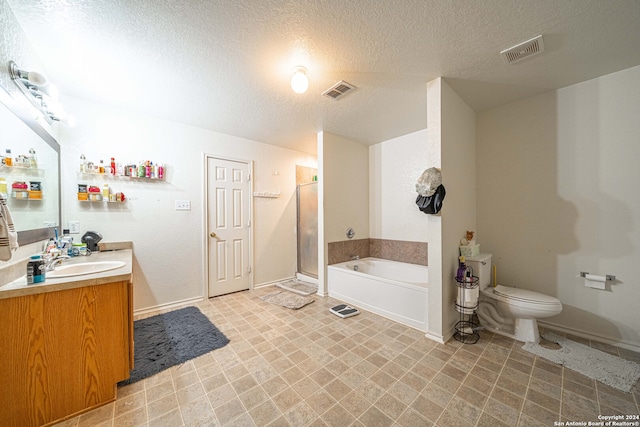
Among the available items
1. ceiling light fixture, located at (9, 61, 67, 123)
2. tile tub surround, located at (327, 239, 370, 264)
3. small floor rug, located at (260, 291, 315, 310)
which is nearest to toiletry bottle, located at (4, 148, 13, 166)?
ceiling light fixture, located at (9, 61, 67, 123)

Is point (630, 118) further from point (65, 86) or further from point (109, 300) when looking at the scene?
point (65, 86)

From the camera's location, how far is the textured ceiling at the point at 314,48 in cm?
136

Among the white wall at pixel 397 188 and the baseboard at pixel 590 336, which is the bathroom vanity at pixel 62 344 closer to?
the white wall at pixel 397 188

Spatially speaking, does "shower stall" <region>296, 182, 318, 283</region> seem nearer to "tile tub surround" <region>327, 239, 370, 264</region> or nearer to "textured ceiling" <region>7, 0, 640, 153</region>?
"tile tub surround" <region>327, 239, 370, 264</region>

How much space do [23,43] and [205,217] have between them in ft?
6.77

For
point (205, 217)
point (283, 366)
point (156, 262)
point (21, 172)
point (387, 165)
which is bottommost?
point (283, 366)

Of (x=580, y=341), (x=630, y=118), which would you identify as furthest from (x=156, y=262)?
(x=630, y=118)

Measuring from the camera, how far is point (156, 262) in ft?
9.14

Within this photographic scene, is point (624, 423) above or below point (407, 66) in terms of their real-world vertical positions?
below

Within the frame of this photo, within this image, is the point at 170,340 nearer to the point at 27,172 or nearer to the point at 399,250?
the point at 27,172

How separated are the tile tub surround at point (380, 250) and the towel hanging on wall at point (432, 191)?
1.31 m

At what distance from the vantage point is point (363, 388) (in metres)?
1.52

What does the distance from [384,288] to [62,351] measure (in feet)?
8.45

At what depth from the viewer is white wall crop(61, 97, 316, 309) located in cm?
239
